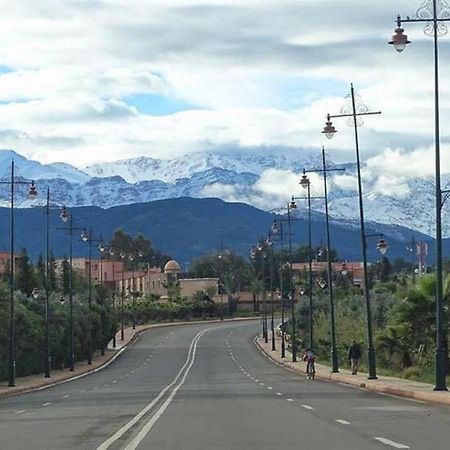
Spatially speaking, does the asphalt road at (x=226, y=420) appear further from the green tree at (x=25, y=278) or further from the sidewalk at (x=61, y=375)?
the green tree at (x=25, y=278)

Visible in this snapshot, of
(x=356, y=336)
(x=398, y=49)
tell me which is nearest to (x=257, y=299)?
(x=356, y=336)

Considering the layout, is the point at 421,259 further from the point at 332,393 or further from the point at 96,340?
the point at 332,393

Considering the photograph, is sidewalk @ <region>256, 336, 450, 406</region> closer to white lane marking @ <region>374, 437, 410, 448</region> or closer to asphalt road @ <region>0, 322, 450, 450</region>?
asphalt road @ <region>0, 322, 450, 450</region>

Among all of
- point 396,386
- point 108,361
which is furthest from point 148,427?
point 108,361

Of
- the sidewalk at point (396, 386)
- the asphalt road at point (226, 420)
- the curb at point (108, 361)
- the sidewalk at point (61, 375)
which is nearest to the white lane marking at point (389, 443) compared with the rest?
the asphalt road at point (226, 420)

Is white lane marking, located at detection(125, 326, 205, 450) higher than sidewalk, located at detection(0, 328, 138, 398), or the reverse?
white lane marking, located at detection(125, 326, 205, 450)

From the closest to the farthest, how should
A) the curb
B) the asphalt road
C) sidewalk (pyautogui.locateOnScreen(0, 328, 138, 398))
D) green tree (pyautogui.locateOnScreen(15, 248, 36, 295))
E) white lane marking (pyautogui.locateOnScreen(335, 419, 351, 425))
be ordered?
the asphalt road → white lane marking (pyautogui.locateOnScreen(335, 419, 351, 425)) → the curb → sidewalk (pyautogui.locateOnScreen(0, 328, 138, 398)) → green tree (pyautogui.locateOnScreen(15, 248, 36, 295))

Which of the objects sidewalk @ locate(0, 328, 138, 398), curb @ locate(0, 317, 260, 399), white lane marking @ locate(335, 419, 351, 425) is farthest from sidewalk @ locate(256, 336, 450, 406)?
sidewalk @ locate(0, 328, 138, 398)

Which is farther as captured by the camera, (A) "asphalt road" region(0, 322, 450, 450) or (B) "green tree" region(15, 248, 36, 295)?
(B) "green tree" region(15, 248, 36, 295)

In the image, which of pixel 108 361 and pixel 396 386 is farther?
pixel 108 361

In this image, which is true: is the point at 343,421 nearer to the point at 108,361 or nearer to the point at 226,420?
the point at 226,420

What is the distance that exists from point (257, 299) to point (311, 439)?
170815 mm

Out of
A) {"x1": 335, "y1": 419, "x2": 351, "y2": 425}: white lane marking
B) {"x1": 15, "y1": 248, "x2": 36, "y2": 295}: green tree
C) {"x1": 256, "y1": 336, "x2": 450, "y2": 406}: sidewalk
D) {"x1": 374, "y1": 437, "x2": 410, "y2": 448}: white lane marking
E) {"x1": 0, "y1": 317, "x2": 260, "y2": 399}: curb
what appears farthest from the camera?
{"x1": 15, "y1": 248, "x2": 36, "y2": 295}: green tree

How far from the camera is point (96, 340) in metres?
103
